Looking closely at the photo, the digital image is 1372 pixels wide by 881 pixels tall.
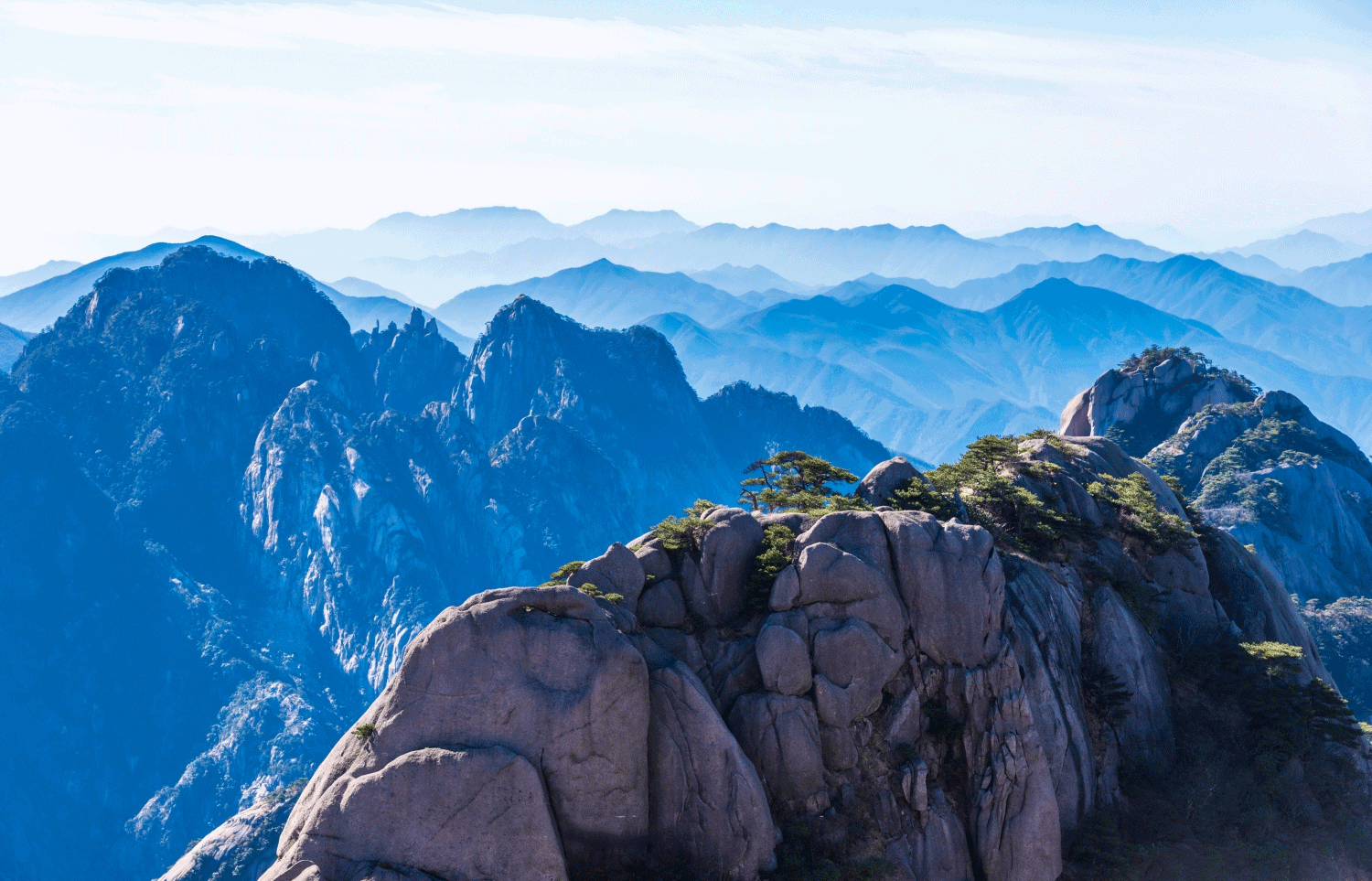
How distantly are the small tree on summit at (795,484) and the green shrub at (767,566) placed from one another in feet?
19.0

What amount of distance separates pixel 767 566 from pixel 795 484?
32.2 ft

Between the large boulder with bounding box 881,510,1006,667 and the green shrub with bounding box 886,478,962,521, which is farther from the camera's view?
the green shrub with bounding box 886,478,962,521

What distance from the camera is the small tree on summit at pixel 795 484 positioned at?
175ft

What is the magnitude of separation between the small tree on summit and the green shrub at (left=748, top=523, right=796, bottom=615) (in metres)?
5.81

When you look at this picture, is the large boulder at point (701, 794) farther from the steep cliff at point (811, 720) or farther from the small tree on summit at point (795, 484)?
the small tree on summit at point (795, 484)

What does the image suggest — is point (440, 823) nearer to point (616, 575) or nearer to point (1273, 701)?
point (616, 575)

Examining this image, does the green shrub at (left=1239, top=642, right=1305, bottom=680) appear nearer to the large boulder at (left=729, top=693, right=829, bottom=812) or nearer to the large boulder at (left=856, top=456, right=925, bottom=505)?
the large boulder at (left=856, top=456, right=925, bottom=505)

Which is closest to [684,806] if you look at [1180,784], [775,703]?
[775,703]

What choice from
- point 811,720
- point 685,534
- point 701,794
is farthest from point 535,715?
point 685,534

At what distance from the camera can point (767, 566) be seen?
149 ft

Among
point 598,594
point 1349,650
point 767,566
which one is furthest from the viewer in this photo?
point 1349,650

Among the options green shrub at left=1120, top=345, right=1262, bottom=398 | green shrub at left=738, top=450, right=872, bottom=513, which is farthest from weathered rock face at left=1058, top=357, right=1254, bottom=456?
green shrub at left=738, top=450, right=872, bottom=513

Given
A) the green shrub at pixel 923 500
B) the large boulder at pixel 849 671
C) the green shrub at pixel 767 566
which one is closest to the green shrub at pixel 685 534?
the green shrub at pixel 767 566

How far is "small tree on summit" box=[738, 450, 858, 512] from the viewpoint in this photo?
5328 cm
